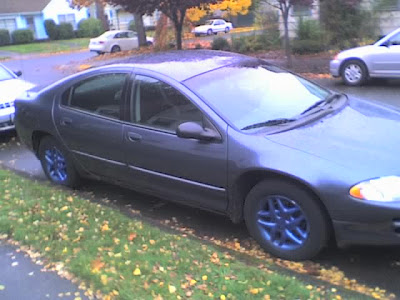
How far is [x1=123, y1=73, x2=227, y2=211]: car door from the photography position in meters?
A: 3.99

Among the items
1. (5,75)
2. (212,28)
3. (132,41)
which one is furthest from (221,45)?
(212,28)

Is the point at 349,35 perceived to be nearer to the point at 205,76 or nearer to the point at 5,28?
the point at 205,76

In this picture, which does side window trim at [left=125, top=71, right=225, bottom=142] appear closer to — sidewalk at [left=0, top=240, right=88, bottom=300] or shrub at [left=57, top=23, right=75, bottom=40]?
sidewalk at [left=0, top=240, right=88, bottom=300]

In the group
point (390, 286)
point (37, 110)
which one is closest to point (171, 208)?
point (37, 110)

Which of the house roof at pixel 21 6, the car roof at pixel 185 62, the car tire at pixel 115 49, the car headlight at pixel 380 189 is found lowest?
the car tire at pixel 115 49

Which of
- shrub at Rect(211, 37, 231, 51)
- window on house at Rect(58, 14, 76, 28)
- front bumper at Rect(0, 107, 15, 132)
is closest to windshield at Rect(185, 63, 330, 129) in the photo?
front bumper at Rect(0, 107, 15, 132)

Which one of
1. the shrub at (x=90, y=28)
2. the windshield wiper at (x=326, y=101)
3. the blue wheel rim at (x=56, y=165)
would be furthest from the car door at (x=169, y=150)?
the shrub at (x=90, y=28)

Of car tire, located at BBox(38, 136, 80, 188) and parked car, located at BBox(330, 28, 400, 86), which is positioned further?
parked car, located at BBox(330, 28, 400, 86)

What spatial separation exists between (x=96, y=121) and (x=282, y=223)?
2215 mm

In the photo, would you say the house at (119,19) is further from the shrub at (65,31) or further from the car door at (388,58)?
the car door at (388,58)

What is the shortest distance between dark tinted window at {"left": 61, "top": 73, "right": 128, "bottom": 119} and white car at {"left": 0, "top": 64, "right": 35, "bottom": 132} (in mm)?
3242

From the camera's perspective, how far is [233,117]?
4.02m

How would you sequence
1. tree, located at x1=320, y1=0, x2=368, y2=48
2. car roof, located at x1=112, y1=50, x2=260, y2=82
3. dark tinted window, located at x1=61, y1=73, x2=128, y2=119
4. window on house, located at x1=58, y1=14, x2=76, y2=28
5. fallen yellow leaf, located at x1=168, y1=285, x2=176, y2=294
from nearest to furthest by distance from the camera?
fallen yellow leaf, located at x1=168, y1=285, x2=176, y2=294 → car roof, located at x1=112, y1=50, x2=260, y2=82 → dark tinted window, located at x1=61, y1=73, x2=128, y2=119 → tree, located at x1=320, y1=0, x2=368, y2=48 → window on house, located at x1=58, y1=14, x2=76, y2=28

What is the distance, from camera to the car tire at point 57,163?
5496 mm
